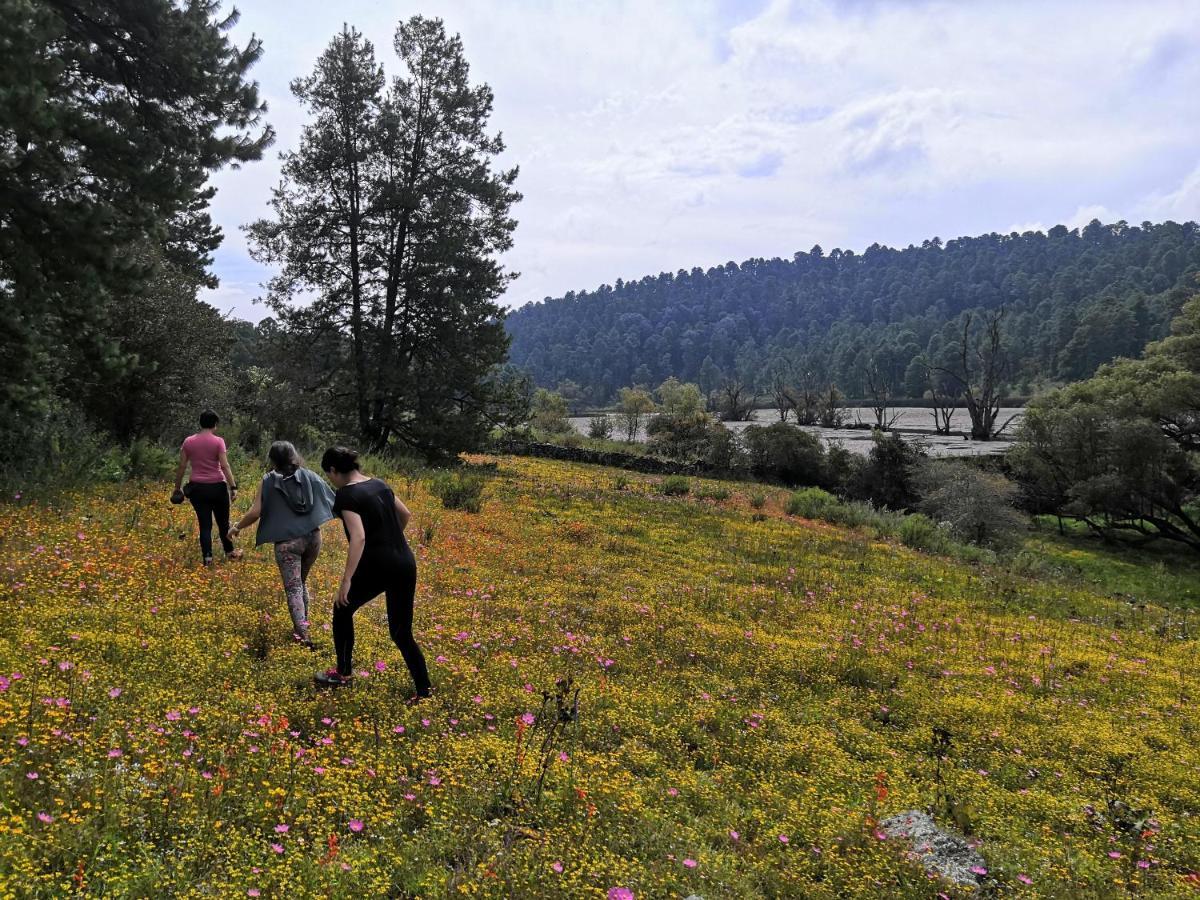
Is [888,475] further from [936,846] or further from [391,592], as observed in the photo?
[391,592]

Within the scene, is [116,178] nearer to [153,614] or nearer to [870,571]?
[153,614]

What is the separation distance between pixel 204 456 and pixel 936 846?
8008 millimetres

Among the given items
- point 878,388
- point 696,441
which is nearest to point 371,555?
point 696,441

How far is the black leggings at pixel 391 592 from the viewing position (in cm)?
475

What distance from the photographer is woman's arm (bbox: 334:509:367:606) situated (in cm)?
461

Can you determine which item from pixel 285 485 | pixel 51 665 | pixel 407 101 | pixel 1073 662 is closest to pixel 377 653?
pixel 285 485

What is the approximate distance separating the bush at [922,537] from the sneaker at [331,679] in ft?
54.3

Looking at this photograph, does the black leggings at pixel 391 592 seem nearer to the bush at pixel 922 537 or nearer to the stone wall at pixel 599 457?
the bush at pixel 922 537

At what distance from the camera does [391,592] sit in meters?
4.83

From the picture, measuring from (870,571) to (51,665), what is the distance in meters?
12.9

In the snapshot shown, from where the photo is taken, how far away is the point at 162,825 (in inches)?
119

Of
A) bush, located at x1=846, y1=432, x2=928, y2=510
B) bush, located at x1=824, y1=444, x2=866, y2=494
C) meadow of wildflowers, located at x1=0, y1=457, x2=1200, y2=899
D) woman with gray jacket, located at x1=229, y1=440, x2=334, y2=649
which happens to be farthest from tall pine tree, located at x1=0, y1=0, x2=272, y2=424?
bush, located at x1=824, y1=444, x2=866, y2=494

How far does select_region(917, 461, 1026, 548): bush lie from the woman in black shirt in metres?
22.5

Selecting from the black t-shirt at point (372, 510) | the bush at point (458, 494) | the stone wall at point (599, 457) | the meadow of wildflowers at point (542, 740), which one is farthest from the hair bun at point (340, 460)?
the stone wall at point (599, 457)
